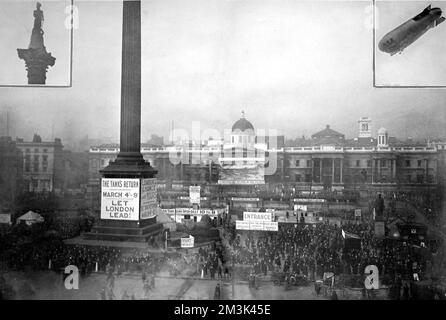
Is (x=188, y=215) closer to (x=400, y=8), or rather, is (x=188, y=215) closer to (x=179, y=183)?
(x=179, y=183)

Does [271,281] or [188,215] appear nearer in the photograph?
[271,281]

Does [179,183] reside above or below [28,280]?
above

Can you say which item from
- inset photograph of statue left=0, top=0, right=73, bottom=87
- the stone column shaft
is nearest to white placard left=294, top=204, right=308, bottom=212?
the stone column shaft

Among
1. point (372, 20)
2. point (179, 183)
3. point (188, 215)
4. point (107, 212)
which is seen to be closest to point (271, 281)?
point (188, 215)

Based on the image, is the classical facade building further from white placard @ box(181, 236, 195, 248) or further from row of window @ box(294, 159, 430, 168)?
row of window @ box(294, 159, 430, 168)

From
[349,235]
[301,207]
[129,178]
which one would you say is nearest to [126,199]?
[129,178]

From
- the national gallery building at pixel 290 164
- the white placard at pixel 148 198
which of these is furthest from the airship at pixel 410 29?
the white placard at pixel 148 198
